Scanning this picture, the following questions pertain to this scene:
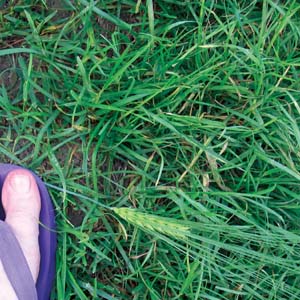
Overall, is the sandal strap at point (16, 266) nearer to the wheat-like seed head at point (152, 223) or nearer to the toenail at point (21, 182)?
the toenail at point (21, 182)

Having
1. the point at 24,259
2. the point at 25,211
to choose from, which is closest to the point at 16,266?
the point at 24,259

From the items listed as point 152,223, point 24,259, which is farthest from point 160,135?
point 24,259

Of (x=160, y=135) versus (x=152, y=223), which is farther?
(x=160, y=135)

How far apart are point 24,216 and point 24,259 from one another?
0.10 metres

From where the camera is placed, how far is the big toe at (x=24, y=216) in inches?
43.7

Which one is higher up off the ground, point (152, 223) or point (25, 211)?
point (152, 223)

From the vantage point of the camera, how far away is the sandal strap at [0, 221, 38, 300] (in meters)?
1.08

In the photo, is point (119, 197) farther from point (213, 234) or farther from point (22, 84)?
point (22, 84)

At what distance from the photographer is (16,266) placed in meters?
1.09

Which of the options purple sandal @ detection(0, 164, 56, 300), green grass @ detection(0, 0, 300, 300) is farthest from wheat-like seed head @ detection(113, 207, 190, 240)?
purple sandal @ detection(0, 164, 56, 300)

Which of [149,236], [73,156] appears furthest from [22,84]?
[149,236]

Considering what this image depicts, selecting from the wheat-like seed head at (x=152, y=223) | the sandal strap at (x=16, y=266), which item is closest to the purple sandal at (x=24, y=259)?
the sandal strap at (x=16, y=266)

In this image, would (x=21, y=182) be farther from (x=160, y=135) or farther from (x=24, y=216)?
(x=160, y=135)

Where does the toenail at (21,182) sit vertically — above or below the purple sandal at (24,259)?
above
